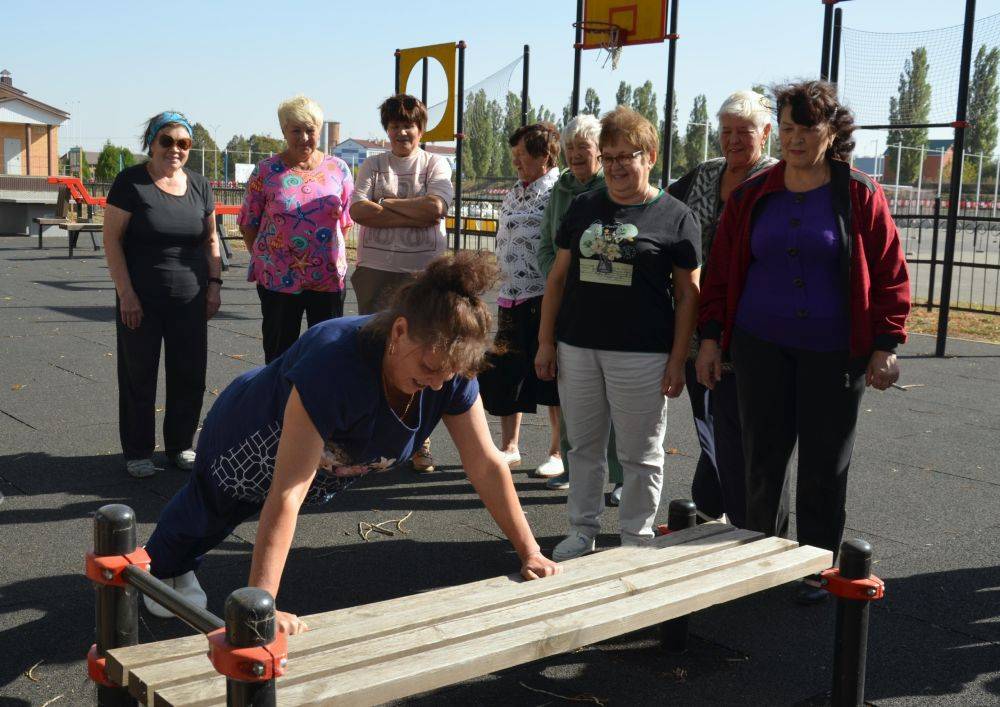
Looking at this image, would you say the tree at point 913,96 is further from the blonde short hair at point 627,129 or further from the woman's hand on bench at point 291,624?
the woman's hand on bench at point 291,624

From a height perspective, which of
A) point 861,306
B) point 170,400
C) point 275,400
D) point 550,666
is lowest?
point 550,666

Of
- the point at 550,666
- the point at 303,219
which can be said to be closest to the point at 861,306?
the point at 550,666

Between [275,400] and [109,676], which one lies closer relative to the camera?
[109,676]

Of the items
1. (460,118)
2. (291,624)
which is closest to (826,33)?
(460,118)

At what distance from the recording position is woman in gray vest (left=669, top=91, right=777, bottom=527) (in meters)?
4.21

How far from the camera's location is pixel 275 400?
2.82m

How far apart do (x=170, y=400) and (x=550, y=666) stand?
300 cm

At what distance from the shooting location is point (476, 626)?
2.41 metres

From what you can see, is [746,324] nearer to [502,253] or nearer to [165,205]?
[502,253]

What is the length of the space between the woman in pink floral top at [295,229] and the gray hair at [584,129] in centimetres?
143

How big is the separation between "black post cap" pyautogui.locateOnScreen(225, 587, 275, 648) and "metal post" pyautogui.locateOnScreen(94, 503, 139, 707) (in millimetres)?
627

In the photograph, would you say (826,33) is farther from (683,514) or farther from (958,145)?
(683,514)

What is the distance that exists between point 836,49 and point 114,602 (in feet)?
28.8

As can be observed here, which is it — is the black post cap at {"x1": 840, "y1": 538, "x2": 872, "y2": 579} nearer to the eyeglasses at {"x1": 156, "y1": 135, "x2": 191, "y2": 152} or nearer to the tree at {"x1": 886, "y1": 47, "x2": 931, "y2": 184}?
the eyeglasses at {"x1": 156, "y1": 135, "x2": 191, "y2": 152}
